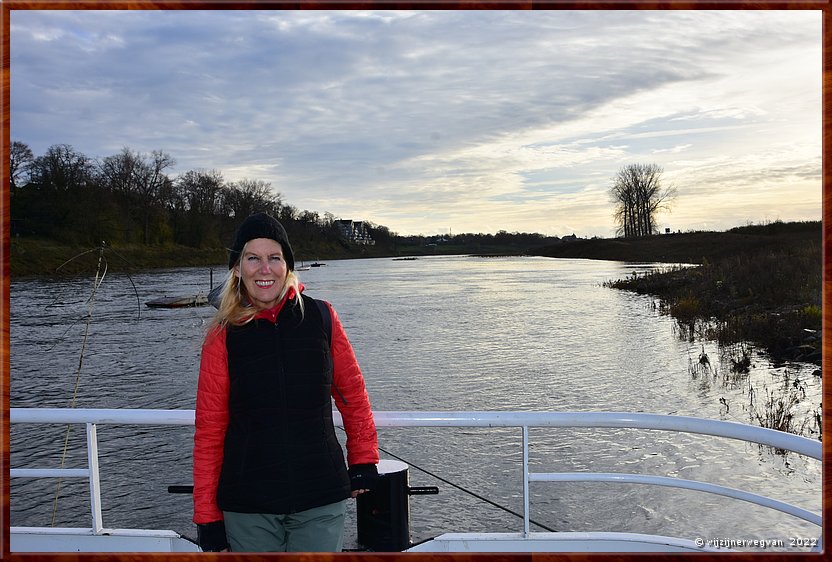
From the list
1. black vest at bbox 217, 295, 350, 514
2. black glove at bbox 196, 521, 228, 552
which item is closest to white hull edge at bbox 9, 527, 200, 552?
black glove at bbox 196, 521, 228, 552

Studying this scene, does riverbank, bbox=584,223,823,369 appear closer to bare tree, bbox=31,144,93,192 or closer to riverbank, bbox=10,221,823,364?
riverbank, bbox=10,221,823,364

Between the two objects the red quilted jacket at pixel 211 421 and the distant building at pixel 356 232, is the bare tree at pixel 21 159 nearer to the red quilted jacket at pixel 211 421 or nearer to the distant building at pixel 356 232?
the red quilted jacket at pixel 211 421

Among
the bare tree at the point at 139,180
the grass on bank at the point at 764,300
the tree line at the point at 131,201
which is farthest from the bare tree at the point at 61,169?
the grass on bank at the point at 764,300

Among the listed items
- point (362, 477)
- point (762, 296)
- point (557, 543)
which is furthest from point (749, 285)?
point (362, 477)

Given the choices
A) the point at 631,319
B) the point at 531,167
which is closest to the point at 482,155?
the point at 531,167

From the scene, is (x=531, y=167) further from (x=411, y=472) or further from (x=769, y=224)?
(x=769, y=224)

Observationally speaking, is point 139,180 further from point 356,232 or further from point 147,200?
point 356,232

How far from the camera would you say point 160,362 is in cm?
1677

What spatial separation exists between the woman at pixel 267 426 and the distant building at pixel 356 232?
102130 millimetres

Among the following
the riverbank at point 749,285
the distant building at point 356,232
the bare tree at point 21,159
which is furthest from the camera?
the distant building at point 356,232

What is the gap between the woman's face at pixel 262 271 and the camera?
2.07m

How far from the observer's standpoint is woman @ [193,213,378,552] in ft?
6.50

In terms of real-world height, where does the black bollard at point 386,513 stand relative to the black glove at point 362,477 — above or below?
below

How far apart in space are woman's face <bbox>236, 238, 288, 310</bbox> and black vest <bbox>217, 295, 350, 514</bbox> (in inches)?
3.4
